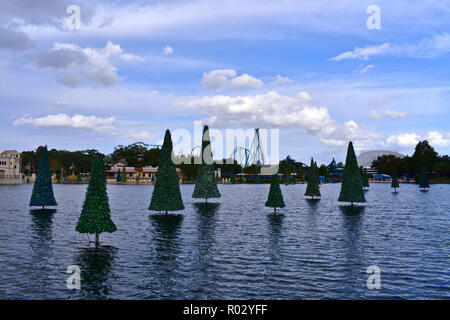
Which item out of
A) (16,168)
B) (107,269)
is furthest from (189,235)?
(16,168)

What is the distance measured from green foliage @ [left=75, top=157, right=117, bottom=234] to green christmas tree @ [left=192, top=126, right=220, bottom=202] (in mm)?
28517

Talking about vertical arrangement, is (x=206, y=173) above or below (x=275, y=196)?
above

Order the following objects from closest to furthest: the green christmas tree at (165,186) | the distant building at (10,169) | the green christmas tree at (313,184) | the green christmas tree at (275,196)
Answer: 1. the green christmas tree at (165,186)
2. the green christmas tree at (275,196)
3. the green christmas tree at (313,184)
4. the distant building at (10,169)

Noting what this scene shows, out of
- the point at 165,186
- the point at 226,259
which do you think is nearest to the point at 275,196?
the point at 165,186

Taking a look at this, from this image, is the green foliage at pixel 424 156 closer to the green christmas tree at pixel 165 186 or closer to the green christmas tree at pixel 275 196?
the green christmas tree at pixel 275 196

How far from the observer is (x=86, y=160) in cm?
19900

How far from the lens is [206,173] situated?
170 ft

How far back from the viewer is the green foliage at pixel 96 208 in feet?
75.9

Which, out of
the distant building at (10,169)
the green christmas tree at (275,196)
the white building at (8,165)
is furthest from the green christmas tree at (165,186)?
the white building at (8,165)

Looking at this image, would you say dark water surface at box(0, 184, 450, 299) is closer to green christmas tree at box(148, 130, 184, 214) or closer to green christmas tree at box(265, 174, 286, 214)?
green christmas tree at box(148, 130, 184, 214)

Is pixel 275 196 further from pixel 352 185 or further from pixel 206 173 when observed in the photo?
pixel 352 185

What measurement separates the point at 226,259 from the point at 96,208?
8595mm

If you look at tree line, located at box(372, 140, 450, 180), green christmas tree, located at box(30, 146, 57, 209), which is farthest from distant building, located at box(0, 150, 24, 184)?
tree line, located at box(372, 140, 450, 180)
